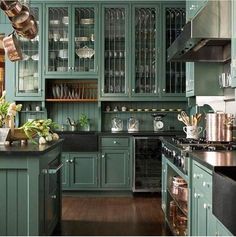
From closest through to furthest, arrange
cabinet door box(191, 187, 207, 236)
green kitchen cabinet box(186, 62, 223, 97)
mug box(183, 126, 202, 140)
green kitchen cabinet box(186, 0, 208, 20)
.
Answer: cabinet door box(191, 187, 207, 236) → green kitchen cabinet box(186, 0, 208, 20) → mug box(183, 126, 202, 140) → green kitchen cabinet box(186, 62, 223, 97)

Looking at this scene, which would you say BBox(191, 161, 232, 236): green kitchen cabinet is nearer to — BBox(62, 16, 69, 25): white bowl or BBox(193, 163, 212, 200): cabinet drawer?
BBox(193, 163, 212, 200): cabinet drawer

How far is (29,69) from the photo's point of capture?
19.4 ft

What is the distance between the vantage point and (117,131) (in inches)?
231

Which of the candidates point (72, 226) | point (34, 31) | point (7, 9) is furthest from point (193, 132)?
point (7, 9)

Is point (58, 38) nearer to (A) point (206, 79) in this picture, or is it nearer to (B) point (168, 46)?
(B) point (168, 46)

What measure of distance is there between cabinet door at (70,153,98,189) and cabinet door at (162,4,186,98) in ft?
4.82

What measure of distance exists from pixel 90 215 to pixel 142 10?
3.12 m

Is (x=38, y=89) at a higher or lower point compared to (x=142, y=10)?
lower

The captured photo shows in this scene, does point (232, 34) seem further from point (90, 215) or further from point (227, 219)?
point (90, 215)

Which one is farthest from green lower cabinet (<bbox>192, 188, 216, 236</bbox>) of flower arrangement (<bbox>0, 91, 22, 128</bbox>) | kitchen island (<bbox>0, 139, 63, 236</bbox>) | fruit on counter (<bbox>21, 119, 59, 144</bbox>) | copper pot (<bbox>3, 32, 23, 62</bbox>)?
copper pot (<bbox>3, 32, 23, 62</bbox>)

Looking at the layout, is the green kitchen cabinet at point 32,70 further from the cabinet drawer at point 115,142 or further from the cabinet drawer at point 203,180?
the cabinet drawer at point 203,180

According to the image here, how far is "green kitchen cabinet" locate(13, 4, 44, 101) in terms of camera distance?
5.82 metres

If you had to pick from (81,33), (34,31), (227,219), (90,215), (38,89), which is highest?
(81,33)

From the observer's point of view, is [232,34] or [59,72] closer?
[232,34]
